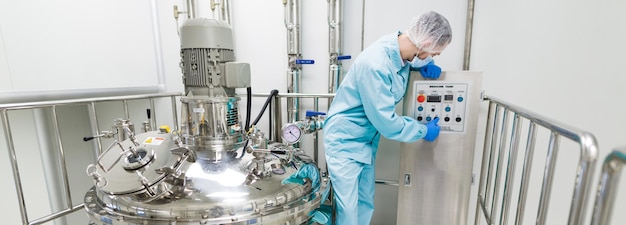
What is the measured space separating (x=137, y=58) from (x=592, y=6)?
2.09 metres

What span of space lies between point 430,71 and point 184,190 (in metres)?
1.07

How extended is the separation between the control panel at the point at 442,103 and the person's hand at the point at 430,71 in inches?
1.1

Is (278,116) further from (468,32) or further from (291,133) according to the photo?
(468,32)

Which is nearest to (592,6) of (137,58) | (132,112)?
(137,58)

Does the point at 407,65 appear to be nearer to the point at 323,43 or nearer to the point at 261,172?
the point at 323,43

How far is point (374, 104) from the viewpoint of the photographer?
104 centimetres

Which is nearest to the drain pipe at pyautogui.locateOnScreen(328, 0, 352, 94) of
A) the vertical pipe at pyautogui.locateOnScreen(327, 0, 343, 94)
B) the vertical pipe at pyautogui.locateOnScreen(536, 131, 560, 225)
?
the vertical pipe at pyautogui.locateOnScreen(327, 0, 343, 94)

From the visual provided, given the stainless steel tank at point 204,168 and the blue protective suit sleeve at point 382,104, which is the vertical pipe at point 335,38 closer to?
the blue protective suit sleeve at point 382,104

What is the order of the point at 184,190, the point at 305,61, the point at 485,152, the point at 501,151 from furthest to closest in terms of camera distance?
the point at 305,61, the point at 485,152, the point at 501,151, the point at 184,190

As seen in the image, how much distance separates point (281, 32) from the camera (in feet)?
5.46

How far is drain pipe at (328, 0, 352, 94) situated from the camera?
4.92 ft

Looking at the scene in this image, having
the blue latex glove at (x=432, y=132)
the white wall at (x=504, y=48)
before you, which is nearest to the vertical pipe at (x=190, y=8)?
the white wall at (x=504, y=48)

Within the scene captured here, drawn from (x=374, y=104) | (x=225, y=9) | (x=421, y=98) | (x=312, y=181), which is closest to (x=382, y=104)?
(x=374, y=104)

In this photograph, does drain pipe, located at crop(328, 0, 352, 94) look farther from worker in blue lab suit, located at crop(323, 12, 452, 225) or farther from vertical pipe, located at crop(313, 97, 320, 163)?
worker in blue lab suit, located at crop(323, 12, 452, 225)
